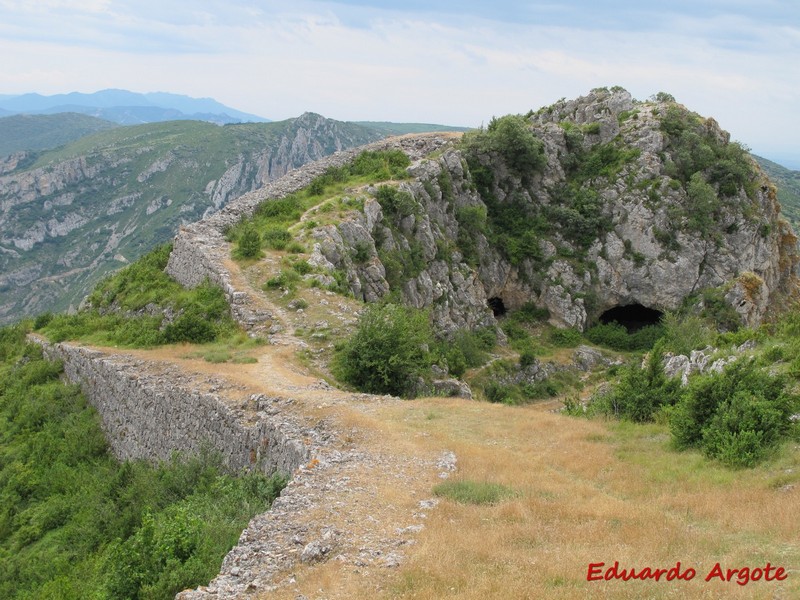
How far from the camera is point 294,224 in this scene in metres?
29.3

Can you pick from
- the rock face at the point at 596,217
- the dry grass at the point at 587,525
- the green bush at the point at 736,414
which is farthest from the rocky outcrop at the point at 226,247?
the green bush at the point at 736,414

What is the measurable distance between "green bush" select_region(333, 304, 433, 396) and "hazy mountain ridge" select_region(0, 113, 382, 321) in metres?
122

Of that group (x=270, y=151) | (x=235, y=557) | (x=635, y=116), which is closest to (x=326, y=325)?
(x=235, y=557)

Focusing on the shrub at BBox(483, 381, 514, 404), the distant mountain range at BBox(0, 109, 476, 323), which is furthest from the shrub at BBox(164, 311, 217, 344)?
the distant mountain range at BBox(0, 109, 476, 323)

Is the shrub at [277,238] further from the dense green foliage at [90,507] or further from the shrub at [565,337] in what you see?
the shrub at [565,337]

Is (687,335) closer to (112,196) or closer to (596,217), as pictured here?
(596,217)

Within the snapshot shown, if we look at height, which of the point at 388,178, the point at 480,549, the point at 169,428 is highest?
the point at 388,178

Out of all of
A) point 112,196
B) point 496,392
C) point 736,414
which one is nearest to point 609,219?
point 496,392

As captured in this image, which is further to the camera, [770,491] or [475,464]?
[475,464]

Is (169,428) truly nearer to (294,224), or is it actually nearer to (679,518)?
(679,518)

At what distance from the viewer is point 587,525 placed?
27.1 ft

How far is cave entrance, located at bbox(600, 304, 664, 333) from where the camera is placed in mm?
41406

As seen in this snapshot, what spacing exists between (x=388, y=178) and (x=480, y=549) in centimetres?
3013

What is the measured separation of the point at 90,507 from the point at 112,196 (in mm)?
169248
